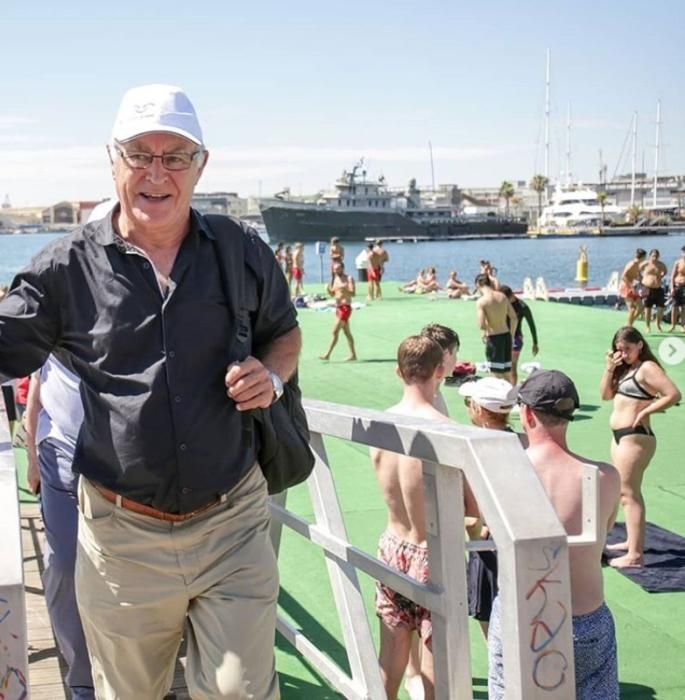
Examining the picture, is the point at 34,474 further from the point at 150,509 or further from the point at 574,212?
the point at 574,212

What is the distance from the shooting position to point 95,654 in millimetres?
2523

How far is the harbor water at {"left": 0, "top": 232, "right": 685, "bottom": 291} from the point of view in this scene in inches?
2773

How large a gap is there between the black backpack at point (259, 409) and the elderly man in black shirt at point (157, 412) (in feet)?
0.08

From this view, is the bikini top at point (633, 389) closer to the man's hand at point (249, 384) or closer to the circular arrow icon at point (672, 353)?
the man's hand at point (249, 384)

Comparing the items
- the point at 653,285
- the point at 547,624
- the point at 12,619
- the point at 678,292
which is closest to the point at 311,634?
the point at 547,624

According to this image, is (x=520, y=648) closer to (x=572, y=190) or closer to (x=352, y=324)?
(x=352, y=324)

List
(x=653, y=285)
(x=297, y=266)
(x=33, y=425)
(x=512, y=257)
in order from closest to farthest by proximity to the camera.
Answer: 1. (x=33, y=425)
2. (x=653, y=285)
3. (x=297, y=266)
4. (x=512, y=257)

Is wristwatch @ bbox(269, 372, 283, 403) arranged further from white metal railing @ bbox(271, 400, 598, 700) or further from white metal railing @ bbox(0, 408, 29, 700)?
white metal railing @ bbox(0, 408, 29, 700)

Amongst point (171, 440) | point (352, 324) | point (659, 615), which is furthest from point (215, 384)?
point (352, 324)

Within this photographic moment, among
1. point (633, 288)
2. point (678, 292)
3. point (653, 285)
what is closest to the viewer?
point (633, 288)

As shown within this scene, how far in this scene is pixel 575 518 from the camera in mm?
3566

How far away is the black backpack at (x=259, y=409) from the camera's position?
Answer: 8.03ft

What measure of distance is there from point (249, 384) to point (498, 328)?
10.3 m

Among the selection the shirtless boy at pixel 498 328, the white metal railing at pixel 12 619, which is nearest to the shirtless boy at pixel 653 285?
the shirtless boy at pixel 498 328
